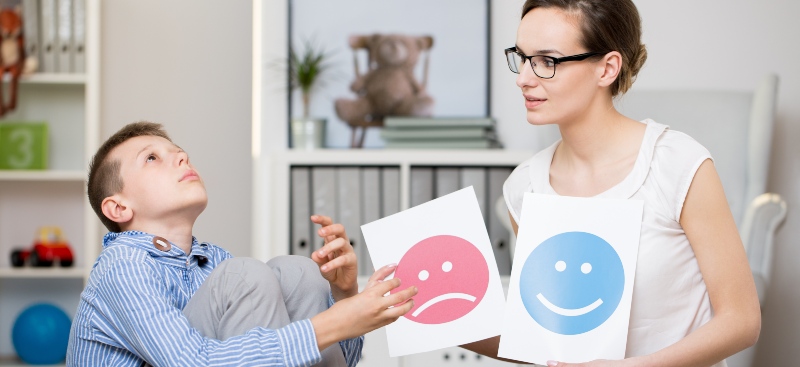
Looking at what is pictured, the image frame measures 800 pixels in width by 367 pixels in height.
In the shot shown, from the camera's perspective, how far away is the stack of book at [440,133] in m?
2.87

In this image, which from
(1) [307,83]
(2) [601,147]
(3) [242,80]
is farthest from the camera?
(3) [242,80]

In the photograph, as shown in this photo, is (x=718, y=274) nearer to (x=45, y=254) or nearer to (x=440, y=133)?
(x=440, y=133)

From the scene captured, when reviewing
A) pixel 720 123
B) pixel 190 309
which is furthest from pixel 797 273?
pixel 190 309

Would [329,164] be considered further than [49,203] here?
No

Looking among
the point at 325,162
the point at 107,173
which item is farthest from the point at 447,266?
the point at 325,162

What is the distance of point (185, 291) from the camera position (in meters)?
1.43

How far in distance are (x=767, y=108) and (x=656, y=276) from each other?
1.60 meters

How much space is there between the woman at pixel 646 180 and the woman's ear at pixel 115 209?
74cm

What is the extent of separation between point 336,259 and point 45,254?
2.07 m

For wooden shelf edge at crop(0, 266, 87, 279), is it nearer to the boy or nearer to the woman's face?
the boy

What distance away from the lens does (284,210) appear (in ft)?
9.20

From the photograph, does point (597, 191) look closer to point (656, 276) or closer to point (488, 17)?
point (656, 276)

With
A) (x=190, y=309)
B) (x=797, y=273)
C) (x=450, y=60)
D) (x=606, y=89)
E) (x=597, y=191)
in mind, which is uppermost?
(x=450, y=60)

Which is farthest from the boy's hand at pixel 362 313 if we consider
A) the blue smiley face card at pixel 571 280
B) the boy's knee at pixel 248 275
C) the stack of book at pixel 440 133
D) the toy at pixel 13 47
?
the toy at pixel 13 47
